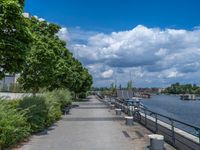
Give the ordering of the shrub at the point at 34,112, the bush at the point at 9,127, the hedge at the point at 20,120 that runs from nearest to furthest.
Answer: the bush at the point at 9,127 < the hedge at the point at 20,120 < the shrub at the point at 34,112

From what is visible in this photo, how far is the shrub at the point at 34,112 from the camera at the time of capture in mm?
15663

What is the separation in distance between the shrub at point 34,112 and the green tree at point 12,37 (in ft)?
11.9

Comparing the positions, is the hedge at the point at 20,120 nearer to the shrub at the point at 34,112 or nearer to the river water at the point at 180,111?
the shrub at the point at 34,112

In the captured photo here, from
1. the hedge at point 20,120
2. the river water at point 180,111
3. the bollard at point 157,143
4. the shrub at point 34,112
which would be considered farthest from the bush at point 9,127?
the river water at point 180,111

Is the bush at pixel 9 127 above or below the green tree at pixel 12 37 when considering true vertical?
below

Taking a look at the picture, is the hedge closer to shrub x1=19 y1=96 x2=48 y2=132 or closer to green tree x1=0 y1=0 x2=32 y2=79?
shrub x1=19 y1=96 x2=48 y2=132

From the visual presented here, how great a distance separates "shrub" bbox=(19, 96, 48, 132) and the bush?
2076 millimetres

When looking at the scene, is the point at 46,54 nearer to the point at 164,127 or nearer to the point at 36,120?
the point at 36,120

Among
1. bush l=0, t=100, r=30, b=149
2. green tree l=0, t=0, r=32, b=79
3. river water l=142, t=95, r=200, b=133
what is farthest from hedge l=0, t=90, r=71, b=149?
river water l=142, t=95, r=200, b=133

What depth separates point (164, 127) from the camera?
14203 mm

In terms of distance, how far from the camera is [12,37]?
11.5 m

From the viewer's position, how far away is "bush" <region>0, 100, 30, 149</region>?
36.2ft

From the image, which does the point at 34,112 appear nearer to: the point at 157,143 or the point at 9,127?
the point at 9,127

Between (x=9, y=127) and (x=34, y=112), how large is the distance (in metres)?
5.06
